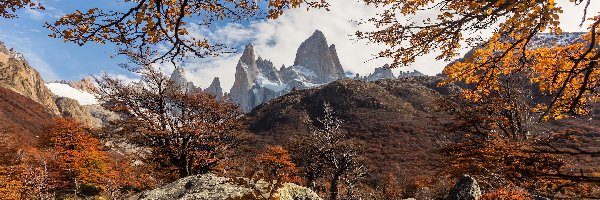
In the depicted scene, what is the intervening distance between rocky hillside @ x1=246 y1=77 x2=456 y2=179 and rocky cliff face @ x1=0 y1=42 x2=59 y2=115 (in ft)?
142

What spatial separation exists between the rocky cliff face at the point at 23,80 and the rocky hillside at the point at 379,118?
4334cm

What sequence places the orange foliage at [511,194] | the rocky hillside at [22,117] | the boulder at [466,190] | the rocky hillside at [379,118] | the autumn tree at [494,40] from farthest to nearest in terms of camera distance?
the rocky hillside at [379,118]
the rocky hillside at [22,117]
the boulder at [466,190]
the orange foliage at [511,194]
the autumn tree at [494,40]

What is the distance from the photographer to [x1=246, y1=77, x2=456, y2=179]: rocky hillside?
48.2 metres

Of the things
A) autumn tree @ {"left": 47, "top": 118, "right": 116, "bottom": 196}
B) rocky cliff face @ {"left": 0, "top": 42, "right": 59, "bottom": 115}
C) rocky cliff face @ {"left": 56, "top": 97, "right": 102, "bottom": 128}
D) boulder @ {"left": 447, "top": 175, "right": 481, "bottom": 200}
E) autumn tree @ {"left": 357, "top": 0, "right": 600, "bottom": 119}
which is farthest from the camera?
rocky cliff face @ {"left": 56, "top": 97, "right": 102, "bottom": 128}

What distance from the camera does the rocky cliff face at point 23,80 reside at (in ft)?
241

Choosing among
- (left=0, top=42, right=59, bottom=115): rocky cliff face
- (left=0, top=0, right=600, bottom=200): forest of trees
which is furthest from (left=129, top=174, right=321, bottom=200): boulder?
(left=0, top=42, right=59, bottom=115): rocky cliff face

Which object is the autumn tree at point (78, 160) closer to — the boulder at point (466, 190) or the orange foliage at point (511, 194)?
the boulder at point (466, 190)

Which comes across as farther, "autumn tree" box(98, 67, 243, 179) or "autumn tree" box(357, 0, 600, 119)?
"autumn tree" box(98, 67, 243, 179)

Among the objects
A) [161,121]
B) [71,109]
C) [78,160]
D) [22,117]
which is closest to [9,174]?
[78,160]

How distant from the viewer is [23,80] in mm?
77938

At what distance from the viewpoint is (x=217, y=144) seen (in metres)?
20.6

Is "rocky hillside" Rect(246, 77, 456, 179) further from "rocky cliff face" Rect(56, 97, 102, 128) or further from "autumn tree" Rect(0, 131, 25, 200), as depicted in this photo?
"rocky cliff face" Rect(56, 97, 102, 128)

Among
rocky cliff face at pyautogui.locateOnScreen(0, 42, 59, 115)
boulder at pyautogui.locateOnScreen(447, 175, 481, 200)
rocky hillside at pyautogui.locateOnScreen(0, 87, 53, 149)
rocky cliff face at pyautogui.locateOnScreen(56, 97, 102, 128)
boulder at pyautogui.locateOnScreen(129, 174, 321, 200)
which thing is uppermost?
rocky cliff face at pyautogui.locateOnScreen(0, 42, 59, 115)

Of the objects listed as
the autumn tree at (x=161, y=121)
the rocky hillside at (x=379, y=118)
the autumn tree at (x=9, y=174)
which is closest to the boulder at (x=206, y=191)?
the autumn tree at (x=161, y=121)
